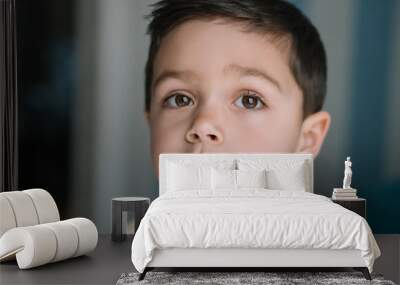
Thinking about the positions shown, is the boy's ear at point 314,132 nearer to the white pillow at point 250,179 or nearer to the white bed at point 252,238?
the white pillow at point 250,179

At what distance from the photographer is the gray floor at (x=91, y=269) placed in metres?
4.76

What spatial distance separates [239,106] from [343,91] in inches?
46.3

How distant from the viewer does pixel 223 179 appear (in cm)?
618

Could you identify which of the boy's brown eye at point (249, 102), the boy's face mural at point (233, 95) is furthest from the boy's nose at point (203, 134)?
the boy's brown eye at point (249, 102)

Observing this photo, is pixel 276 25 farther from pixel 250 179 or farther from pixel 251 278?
pixel 251 278

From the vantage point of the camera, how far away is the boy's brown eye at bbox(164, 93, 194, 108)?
6.98 meters

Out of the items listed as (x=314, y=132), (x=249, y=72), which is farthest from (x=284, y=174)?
(x=249, y=72)

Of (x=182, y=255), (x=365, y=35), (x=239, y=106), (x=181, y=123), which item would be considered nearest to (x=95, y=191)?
(x=181, y=123)

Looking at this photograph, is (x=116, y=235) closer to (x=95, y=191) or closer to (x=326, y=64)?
(x=95, y=191)

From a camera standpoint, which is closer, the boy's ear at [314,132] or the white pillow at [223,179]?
the white pillow at [223,179]

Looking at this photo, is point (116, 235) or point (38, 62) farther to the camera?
point (38, 62)

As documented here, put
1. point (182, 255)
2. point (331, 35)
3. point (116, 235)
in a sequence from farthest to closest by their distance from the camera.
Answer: point (331, 35), point (116, 235), point (182, 255)

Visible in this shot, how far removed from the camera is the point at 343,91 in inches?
280

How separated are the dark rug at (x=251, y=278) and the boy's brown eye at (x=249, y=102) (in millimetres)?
2437
